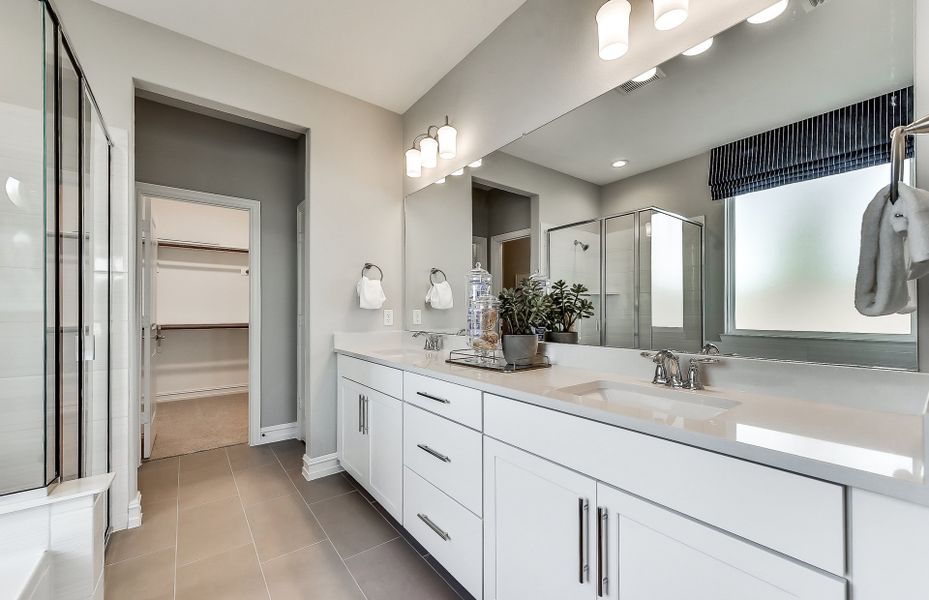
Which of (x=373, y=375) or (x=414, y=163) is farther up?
(x=414, y=163)

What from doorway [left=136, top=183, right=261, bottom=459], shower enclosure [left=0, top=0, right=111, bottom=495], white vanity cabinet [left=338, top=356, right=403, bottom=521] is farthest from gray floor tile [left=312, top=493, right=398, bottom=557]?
doorway [left=136, top=183, right=261, bottom=459]

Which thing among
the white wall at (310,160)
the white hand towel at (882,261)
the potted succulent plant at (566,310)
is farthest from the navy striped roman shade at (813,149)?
the white wall at (310,160)

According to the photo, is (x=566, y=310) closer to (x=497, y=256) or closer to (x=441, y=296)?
(x=497, y=256)

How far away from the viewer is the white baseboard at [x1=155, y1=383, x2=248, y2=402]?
4.38 meters

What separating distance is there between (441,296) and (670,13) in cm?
184

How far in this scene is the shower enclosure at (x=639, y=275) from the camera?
52.7 inches

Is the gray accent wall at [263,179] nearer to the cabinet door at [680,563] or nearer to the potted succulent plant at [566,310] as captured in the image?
the potted succulent plant at [566,310]

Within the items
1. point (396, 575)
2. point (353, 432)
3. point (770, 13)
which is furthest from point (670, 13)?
point (353, 432)

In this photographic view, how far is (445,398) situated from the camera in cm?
153

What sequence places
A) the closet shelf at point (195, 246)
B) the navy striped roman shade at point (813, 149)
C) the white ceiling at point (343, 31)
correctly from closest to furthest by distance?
1. the navy striped roman shade at point (813, 149)
2. the white ceiling at point (343, 31)
3. the closet shelf at point (195, 246)

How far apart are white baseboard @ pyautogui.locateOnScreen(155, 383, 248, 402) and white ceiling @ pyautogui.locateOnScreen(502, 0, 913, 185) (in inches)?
193

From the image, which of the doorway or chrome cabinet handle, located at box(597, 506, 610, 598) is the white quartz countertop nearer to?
chrome cabinet handle, located at box(597, 506, 610, 598)

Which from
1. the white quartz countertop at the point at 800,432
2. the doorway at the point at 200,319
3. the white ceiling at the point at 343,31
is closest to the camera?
the white quartz countertop at the point at 800,432

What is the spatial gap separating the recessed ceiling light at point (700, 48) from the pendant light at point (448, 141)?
4.33 feet
